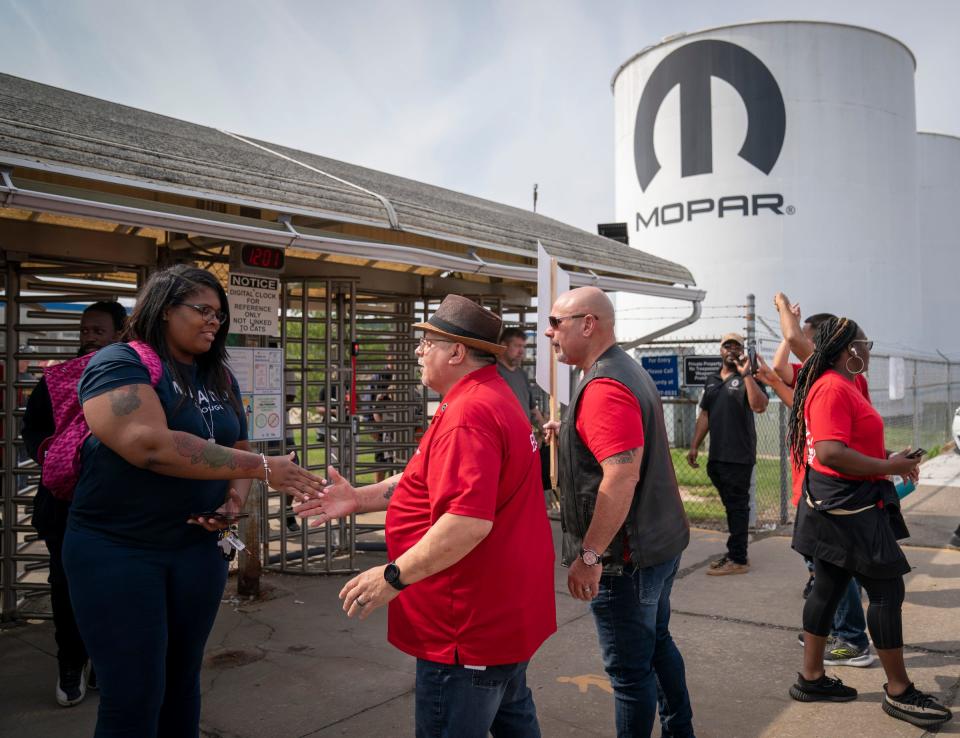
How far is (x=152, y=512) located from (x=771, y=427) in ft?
53.2

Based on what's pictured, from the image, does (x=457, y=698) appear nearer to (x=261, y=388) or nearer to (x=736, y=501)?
(x=261, y=388)

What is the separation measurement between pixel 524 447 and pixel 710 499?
9317 mm

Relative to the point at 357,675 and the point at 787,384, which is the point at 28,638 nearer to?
the point at 357,675

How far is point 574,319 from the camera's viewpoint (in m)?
3.28

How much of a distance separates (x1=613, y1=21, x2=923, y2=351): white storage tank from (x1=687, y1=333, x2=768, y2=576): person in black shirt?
47.9 feet

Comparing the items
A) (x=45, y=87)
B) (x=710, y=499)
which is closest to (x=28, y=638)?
(x=45, y=87)

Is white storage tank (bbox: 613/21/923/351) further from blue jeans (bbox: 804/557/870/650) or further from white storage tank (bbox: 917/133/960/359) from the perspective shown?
blue jeans (bbox: 804/557/870/650)

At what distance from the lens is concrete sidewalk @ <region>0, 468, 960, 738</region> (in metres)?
4.00

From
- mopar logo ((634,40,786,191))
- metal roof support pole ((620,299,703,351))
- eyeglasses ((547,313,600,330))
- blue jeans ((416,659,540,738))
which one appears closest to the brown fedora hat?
eyeglasses ((547,313,600,330))

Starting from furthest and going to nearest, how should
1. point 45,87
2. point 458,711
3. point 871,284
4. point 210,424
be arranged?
point 871,284 < point 45,87 < point 210,424 < point 458,711

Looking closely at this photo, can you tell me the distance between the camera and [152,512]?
2576 millimetres

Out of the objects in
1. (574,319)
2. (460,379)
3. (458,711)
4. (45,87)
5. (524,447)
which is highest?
(45,87)

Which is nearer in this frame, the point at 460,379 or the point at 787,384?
the point at 460,379

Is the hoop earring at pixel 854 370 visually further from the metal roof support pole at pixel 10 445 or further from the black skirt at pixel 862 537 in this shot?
the metal roof support pole at pixel 10 445
